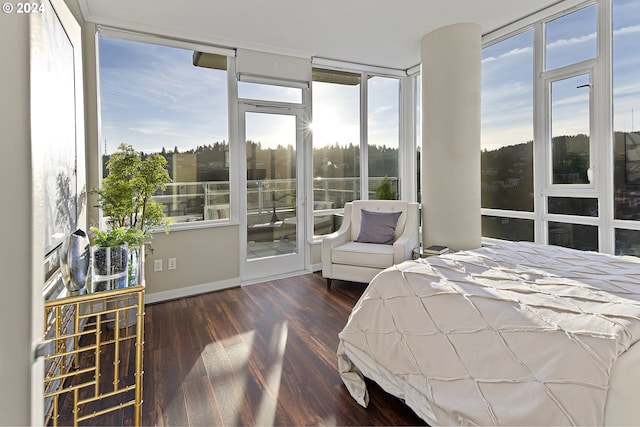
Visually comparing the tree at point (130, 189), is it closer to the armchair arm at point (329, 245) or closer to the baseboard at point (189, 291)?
the baseboard at point (189, 291)

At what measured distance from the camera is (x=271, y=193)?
14.6ft

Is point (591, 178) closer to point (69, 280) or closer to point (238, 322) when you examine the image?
point (238, 322)

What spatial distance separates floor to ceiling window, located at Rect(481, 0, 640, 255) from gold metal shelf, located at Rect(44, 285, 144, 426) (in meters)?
3.69

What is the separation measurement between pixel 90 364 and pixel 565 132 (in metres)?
4.45

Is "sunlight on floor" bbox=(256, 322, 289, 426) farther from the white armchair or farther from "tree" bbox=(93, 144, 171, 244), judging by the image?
"tree" bbox=(93, 144, 171, 244)

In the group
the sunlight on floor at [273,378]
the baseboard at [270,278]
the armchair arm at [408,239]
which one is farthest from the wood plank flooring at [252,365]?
the armchair arm at [408,239]

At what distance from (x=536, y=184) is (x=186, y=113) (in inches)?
152

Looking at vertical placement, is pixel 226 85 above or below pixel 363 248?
above

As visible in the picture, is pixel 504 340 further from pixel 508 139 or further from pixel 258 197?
pixel 258 197

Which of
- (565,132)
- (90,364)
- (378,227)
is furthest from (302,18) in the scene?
(90,364)

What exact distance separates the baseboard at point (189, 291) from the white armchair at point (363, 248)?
1135 millimetres

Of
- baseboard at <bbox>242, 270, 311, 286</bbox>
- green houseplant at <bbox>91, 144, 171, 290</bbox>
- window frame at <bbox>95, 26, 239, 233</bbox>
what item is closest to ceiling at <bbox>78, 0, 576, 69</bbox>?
window frame at <bbox>95, 26, 239, 233</bbox>

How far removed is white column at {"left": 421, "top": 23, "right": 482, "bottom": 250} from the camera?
3.65 metres

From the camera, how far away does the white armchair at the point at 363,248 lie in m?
3.66
